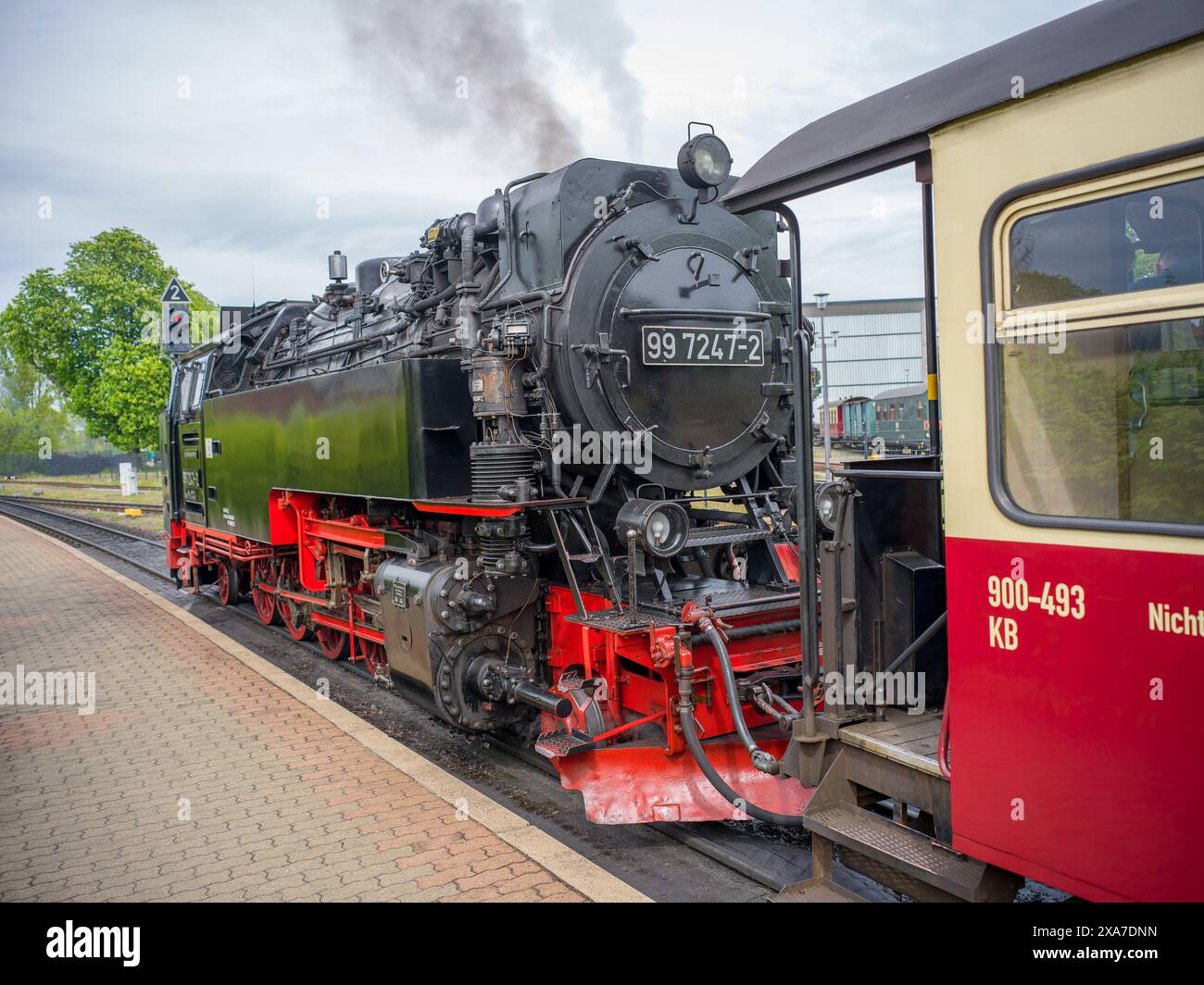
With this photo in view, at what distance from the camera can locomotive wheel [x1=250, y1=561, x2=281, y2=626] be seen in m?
10.0

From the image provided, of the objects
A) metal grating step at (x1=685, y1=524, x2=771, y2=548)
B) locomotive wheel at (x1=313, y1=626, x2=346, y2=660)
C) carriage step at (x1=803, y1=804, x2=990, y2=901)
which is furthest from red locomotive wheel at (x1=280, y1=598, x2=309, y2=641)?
carriage step at (x1=803, y1=804, x2=990, y2=901)

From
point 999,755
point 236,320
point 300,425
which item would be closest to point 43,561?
point 236,320

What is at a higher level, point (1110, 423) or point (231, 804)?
point (1110, 423)

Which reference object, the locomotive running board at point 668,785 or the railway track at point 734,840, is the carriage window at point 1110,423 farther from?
the locomotive running board at point 668,785

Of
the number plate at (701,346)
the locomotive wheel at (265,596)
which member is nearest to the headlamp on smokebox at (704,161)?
the number plate at (701,346)

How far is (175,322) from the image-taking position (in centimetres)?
1464

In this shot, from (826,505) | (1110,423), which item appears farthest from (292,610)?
(1110,423)

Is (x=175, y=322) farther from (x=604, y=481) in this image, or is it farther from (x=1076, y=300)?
(x=1076, y=300)

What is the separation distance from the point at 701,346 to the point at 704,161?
107 cm

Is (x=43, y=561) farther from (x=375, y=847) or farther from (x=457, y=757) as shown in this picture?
(x=375, y=847)

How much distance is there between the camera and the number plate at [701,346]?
541cm

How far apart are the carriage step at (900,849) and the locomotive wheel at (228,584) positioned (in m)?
9.67

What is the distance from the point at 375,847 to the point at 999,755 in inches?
115

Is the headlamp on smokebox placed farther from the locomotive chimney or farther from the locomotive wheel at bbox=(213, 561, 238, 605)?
the locomotive wheel at bbox=(213, 561, 238, 605)
